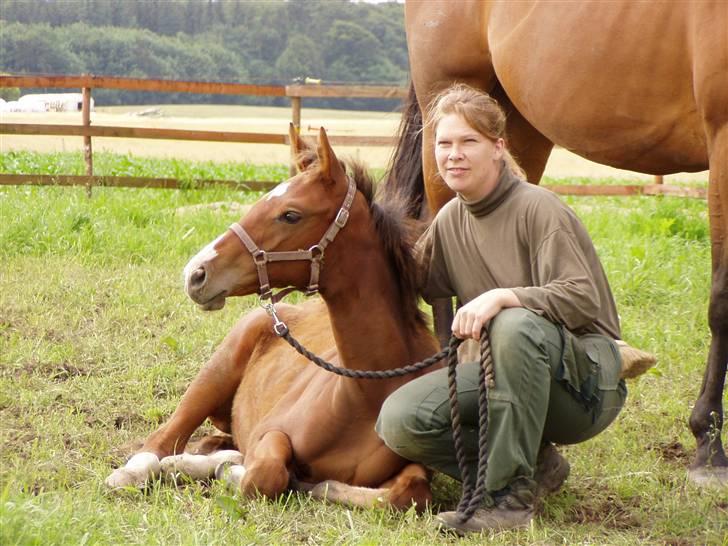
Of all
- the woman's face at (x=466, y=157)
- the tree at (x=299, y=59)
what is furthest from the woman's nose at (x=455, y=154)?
the tree at (x=299, y=59)

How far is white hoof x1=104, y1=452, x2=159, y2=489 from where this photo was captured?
3.60m

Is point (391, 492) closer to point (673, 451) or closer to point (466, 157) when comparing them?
point (466, 157)

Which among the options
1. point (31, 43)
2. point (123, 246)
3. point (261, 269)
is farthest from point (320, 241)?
point (31, 43)

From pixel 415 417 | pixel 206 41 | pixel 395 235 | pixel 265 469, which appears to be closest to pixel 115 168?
pixel 395 235

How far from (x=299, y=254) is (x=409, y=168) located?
2471mm

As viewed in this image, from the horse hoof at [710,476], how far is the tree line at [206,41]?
1561 centimetres

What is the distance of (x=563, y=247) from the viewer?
3.24 m

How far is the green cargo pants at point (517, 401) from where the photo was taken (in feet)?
10.2

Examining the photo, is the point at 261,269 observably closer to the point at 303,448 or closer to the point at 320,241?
the point at 320,241

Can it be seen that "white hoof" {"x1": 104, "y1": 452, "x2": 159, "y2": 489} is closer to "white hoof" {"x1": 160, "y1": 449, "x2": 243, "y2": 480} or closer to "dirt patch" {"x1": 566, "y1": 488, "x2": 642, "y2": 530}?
"white hoof" {"x1": 160, "y1": 449, "x2": 243, "y2": 480}

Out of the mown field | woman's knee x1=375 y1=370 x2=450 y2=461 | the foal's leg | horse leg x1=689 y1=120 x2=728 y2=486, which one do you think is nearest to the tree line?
the mown field

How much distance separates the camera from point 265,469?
3.41 metres

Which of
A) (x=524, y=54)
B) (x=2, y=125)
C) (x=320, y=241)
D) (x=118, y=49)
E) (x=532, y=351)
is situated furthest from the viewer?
(x=118, y=49)

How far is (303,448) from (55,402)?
1.55 meters
